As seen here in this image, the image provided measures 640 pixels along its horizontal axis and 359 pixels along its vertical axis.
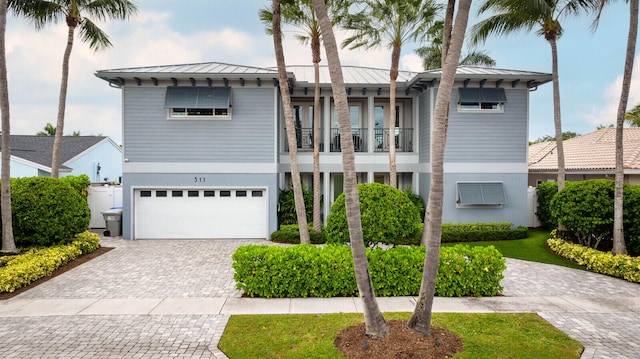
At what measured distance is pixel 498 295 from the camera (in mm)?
7500

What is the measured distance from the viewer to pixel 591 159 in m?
16.4

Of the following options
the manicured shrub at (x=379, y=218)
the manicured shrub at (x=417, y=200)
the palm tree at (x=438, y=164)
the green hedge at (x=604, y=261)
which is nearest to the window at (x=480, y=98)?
the manicured shrub at (x=417, y=200)

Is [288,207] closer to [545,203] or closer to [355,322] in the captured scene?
[355,322]

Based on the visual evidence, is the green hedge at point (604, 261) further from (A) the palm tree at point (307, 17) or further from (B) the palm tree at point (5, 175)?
(B) the palm tree at point (5, 175)

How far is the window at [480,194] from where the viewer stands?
1352 centimetres

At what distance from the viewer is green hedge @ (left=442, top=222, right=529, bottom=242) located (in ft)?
41.5

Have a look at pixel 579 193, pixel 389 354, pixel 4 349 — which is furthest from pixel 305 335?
pixel 579 193

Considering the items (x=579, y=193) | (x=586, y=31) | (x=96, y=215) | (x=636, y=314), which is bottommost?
(x=636, y=314)

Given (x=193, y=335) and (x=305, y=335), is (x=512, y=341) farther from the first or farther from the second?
(x=193, y=335)

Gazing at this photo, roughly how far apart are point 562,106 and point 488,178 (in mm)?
3710

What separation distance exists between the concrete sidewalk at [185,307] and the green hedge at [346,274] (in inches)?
10.0

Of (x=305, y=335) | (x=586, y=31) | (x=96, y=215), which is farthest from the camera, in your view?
(x=96, y=215)

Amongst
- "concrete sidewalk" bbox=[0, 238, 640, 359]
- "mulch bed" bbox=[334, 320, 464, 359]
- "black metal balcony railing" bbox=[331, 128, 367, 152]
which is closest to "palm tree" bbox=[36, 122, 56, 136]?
"black metal balcony railing" bbox=[331, 128, 367, 152]

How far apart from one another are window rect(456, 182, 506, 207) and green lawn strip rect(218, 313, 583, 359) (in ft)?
24.8
